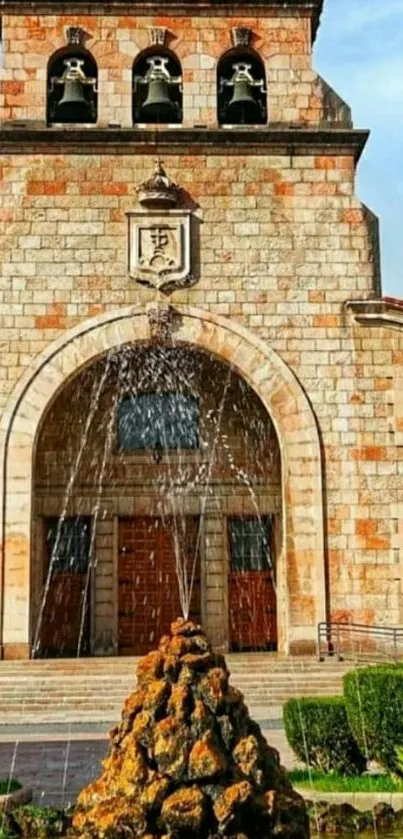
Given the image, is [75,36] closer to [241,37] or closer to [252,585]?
[241,37]

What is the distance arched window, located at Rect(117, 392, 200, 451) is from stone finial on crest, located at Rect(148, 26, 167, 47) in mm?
6023

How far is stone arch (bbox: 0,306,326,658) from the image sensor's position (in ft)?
55.4

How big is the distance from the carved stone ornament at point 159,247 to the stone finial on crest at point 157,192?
5.2 inches

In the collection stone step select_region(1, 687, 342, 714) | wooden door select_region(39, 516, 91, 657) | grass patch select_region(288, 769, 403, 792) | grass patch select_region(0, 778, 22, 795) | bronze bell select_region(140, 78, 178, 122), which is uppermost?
bronze bell select_region(140, 78, 178, 122)

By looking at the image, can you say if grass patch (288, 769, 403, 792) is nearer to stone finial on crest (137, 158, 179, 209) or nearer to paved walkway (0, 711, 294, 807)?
paved walkway (0, 711, 294, 807)

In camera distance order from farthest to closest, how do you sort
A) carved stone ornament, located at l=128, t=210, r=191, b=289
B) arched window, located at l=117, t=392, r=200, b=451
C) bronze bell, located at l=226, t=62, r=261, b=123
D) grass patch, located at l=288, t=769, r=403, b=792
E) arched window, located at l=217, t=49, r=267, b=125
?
arched window, located at l=117, t=392, r=200, b=451 → arched window, located at l=217, t=49, r=267, b=125 → bronze bell, located at l=226, t=62, r=261, b=123 → carved stone ornament, located at l=128, t=210, r=191, b=289 → grass patch, located at l=288, t=769, r=403, b=792

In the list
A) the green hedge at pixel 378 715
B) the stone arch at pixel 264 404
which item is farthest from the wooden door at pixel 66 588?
the green hedge at pixel 378 715

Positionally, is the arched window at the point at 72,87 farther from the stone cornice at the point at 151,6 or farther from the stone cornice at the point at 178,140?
the stone cornice at the point at 151,6

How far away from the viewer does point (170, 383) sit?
19.7 metres

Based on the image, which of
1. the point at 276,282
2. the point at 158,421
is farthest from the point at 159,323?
the point at 158,421

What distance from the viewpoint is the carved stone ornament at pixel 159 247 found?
17812 mm

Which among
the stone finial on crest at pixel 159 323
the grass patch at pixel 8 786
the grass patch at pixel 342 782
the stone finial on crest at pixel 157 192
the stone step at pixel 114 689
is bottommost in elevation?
the grass patch at pixel 342 782

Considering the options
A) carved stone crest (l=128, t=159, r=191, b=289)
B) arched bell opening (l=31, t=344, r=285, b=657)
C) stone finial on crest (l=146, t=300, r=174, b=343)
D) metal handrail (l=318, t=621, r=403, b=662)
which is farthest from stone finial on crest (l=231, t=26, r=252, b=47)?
metal handrail (l=318, t=621, r=403, b=662)

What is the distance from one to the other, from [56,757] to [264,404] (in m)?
8.44
